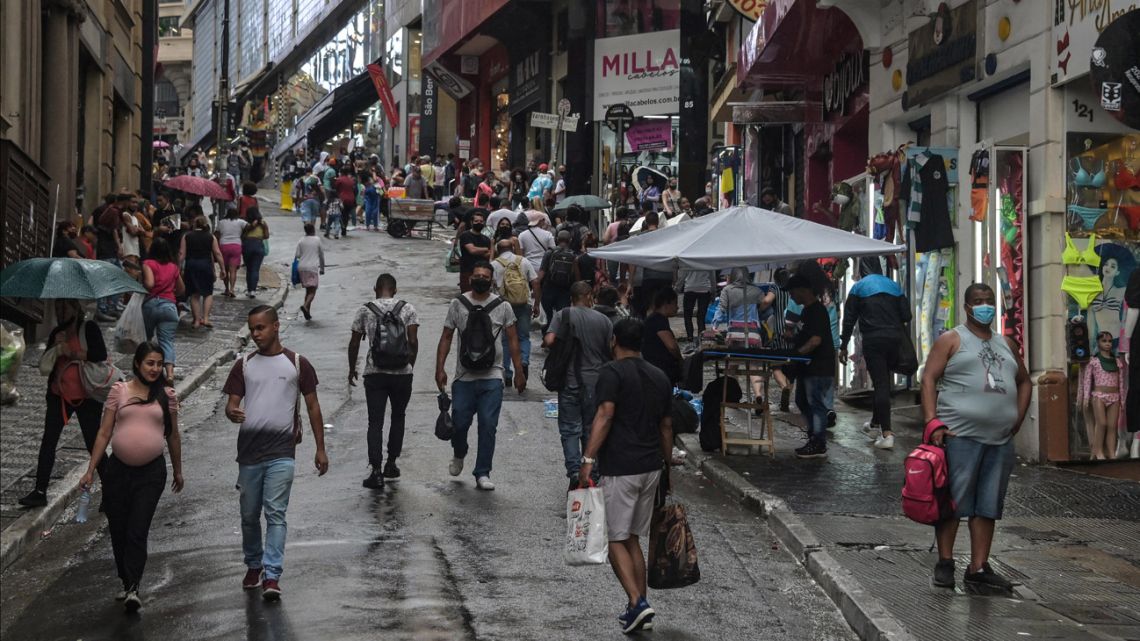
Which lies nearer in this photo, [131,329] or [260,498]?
[260,498]

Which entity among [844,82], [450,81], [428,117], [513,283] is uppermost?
[450,81]

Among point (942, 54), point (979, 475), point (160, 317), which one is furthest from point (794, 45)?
point (979, 475)

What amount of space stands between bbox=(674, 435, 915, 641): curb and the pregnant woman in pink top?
13.6 feet

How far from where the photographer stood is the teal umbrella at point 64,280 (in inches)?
467

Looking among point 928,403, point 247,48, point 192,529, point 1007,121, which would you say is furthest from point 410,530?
point 247,48

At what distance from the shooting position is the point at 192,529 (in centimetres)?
1129

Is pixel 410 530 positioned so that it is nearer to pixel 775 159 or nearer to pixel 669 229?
pixel 669 229

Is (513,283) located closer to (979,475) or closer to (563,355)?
(563,355)

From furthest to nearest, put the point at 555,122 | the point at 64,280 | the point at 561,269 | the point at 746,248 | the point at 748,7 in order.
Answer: the point at 555,122 < the point at 748,7 < the point at 561,269 < the point at 746,248 < the point at 64,280

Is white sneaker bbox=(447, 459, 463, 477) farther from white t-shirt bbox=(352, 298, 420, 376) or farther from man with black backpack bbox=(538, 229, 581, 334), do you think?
man with black backpack bbox=(538, 229, 581, 334)

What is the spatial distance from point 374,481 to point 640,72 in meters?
30.5

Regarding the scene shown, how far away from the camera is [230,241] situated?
26953 mm

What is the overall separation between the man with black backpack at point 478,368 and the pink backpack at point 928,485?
427cm

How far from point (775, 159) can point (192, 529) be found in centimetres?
1923
